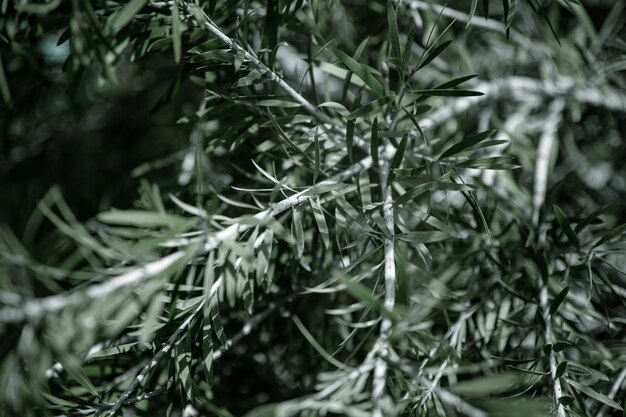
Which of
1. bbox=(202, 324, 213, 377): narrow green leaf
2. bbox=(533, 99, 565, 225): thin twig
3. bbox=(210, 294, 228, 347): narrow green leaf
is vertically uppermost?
bbox=(210, 294, 228, 347): narrow green leaf

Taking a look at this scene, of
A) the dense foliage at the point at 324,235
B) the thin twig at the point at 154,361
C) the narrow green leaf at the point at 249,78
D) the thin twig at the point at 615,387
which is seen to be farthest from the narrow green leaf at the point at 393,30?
the thin twig at the point at 615,387

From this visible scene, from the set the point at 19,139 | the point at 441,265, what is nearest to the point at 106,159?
the point at 19,139

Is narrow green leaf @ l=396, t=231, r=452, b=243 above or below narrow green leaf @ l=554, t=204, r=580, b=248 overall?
above

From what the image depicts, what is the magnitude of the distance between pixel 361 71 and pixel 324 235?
5.2 inches

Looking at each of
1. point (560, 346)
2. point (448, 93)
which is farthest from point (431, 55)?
point (560, 346)

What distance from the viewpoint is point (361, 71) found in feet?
1.31

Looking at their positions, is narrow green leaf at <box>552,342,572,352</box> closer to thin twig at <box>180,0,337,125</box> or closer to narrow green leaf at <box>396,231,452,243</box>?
narrow green leaf at <box>396,231,452,243</box>

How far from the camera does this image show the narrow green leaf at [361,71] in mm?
388

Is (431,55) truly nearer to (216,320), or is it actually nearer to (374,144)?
(374,144)

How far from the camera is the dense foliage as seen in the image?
12.5 inches

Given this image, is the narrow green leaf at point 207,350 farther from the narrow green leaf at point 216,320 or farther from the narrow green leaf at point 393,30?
the narrow green leaf at point 393,30

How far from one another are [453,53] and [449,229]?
0.46 m

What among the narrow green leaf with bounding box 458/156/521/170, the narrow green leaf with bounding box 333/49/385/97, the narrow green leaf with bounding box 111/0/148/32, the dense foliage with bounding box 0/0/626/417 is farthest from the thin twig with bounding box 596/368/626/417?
the narrow green leaf with bounding box 111/0/148/32

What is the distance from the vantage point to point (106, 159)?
1046 millimetres
